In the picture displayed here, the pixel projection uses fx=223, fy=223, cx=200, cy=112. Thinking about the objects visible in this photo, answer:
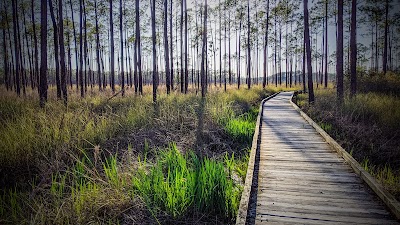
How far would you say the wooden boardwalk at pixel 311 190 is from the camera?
8.95 ft

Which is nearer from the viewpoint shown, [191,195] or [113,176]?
[191,195]

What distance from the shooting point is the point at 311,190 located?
3439mm

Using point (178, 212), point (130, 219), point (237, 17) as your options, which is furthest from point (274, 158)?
point (237, 17)

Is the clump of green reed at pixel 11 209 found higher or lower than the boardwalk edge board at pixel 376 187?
lower

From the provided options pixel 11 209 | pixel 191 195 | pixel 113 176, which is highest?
pixel 113 176

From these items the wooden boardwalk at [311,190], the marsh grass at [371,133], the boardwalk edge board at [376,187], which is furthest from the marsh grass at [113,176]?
the marsh grass at [371,133]

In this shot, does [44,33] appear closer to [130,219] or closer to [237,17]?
[130,219]

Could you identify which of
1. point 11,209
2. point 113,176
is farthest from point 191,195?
point 11,209

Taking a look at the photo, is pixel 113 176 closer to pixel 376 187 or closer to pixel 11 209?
pixel 11 209

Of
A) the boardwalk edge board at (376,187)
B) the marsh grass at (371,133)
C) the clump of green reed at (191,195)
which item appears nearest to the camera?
the boardwalk edge board at (376,187)

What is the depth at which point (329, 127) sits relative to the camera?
819 centimetres

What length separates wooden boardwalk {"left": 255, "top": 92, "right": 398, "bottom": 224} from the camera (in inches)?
107

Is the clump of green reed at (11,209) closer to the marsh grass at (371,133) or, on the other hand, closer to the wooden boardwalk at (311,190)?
the wooden boardwalk at (311,190)

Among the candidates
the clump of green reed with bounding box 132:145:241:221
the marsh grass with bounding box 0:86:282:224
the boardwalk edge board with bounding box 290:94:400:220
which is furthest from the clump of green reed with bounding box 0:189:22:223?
the boardwalk edge board with bounding box 290:94:400:220
